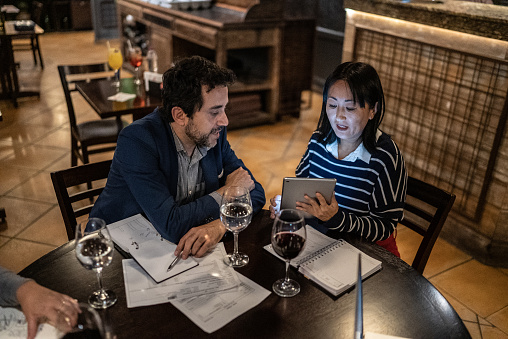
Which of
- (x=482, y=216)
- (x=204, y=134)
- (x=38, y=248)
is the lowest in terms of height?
(x=38, y=248)

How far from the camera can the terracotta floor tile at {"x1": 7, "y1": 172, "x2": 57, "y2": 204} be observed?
11.2ft

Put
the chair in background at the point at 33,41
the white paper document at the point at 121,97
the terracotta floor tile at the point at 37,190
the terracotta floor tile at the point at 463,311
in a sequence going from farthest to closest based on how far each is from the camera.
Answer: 1. the chair in background at the point at 33,41
2. the terracotta floor tile at the point at 37,190
3. the white paper document at the point at 121,97
4. the terracotta floor tile at the point at 463,311

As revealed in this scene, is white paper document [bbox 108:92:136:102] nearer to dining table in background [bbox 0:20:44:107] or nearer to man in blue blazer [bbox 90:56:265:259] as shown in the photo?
man in blue blazer [bbox 90:56:265:259]

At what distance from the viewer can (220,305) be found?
121cm

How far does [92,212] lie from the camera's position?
1771 mm

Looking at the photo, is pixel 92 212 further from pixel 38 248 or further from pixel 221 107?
pixel 38 248

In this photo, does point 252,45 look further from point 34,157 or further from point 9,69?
point 9,69

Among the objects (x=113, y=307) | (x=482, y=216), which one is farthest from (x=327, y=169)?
(x=482, y=216)

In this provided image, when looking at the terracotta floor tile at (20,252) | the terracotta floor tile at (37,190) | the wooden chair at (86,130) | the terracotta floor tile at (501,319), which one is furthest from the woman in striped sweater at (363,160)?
the terracotta floor tile at (37,190)

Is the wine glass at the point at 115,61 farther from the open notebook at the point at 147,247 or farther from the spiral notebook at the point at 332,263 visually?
the spiral notebook at the point at 332,263

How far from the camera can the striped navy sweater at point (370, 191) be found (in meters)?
1.63

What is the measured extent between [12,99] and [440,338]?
5.55m

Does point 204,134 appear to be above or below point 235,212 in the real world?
above

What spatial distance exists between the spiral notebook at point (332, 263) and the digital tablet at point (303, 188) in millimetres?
139
